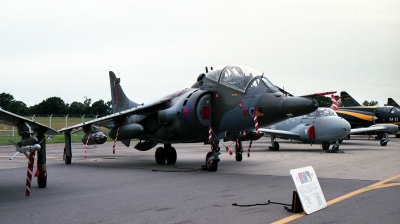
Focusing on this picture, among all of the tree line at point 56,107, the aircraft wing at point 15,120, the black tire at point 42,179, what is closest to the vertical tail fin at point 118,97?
the black tire at point 42,179

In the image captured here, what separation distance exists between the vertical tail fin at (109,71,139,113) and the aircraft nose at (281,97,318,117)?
924 cm

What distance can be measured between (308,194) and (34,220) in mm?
4206

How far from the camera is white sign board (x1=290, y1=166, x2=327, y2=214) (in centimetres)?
719

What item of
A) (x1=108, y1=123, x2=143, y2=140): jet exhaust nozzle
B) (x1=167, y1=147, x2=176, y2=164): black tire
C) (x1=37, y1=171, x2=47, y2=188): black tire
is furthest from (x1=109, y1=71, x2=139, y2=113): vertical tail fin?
(x1=37, y1=171, x2=47, y2=188): black tire

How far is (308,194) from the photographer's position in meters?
7.39

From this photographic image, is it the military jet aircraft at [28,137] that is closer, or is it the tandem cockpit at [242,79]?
the military jet aircraft at [28,137]

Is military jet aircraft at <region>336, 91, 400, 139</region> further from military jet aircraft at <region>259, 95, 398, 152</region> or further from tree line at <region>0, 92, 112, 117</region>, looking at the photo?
tree line at <region>0, 92, 112, 117</region>

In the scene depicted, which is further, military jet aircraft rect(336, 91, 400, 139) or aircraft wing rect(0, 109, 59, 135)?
military jet aircraft rect(336, 91, 400, 139)

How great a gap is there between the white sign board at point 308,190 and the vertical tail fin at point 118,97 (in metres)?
13.5

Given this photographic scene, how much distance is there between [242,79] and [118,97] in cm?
839

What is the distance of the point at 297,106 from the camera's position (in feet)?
40.3

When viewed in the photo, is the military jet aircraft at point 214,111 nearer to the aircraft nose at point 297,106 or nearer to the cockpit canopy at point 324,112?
the aircraft nose at point 297,106

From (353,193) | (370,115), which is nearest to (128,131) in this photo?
(353,193)

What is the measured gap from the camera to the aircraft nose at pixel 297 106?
40.0 feet
